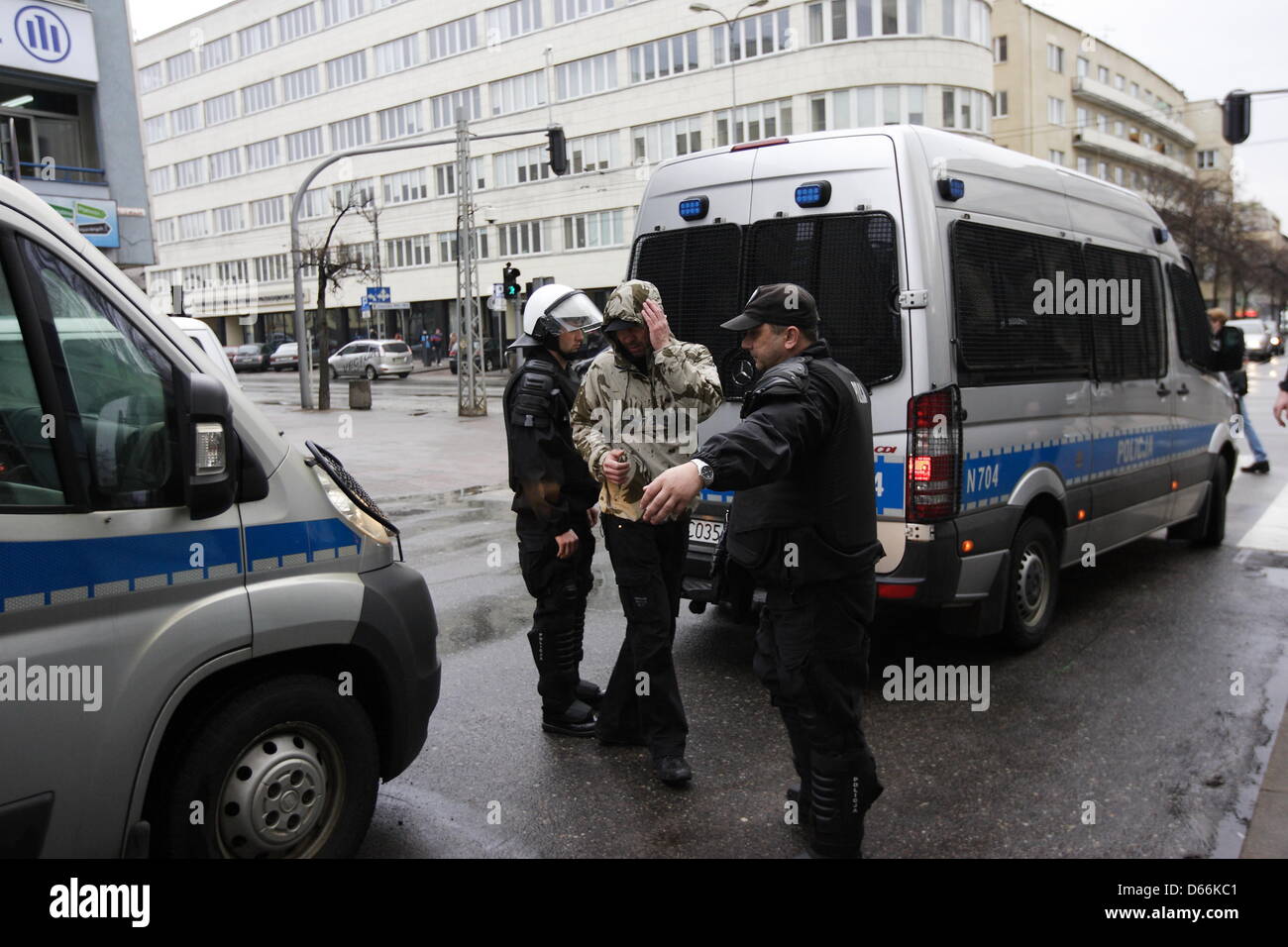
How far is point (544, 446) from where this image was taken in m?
4.38

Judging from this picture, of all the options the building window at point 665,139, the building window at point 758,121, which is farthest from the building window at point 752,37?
the building window at point 665,139

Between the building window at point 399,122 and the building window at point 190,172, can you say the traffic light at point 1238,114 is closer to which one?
the building window at point 399,122

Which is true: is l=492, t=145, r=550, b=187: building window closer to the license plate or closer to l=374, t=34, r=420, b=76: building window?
l=374, t=34, r=420, b=76: building window

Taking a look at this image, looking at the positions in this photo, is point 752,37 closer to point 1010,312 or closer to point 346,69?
point 346,69

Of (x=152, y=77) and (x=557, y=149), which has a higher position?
(x=152, y=77)

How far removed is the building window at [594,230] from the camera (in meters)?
50.1

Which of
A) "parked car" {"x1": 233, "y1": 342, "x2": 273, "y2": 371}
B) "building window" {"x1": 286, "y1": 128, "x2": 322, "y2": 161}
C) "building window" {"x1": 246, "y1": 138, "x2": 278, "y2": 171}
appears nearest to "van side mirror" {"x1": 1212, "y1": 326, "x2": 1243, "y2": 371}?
"parked car" {"x1": 233, "y1": 342, "x2": 273, "y2": 371}

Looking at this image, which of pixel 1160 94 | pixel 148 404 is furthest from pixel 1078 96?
pixel 148 404

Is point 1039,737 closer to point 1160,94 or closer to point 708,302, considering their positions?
point 708,302

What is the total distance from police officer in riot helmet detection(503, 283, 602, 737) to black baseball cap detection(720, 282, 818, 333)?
1.19m

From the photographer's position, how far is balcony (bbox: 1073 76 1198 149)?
63844 millimetres

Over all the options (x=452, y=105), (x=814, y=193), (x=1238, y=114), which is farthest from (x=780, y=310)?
(x=452, y=105)

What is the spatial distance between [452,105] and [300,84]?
43.0ft
